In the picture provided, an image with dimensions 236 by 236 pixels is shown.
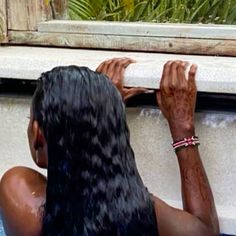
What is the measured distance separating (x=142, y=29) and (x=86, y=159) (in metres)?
0.84

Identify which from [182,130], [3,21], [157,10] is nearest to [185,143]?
[182,130]

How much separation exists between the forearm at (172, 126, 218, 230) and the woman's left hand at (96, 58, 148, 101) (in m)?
0.18

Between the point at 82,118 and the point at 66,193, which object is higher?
the point at 82,118

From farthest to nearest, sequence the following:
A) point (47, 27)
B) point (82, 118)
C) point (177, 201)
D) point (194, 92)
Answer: point (47, 27) < point (177, 201) < point (194, 92) < point (82, 118)

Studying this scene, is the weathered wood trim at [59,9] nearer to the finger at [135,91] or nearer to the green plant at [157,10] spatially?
the green plant at [157,10]

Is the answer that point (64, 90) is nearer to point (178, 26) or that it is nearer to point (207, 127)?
point (207, 127)

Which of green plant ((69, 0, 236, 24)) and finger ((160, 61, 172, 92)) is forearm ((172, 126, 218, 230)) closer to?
finger ((160, 61, 172, 92))

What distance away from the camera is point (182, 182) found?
2174 millimetres

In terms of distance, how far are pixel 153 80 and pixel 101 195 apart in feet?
1.70

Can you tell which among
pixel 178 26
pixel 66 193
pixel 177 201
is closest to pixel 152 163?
pixel 177 201

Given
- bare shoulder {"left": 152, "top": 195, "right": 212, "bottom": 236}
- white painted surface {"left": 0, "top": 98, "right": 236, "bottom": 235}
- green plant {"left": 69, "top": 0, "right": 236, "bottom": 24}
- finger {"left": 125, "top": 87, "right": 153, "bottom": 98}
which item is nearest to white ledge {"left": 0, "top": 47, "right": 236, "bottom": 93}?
finger {"left": 125, "top": 87, "right": 153, "bottom": 98}

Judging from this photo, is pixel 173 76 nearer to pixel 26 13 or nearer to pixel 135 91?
pixel 135 91

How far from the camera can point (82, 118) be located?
175 centimetres

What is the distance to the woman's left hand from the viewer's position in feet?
7.31
